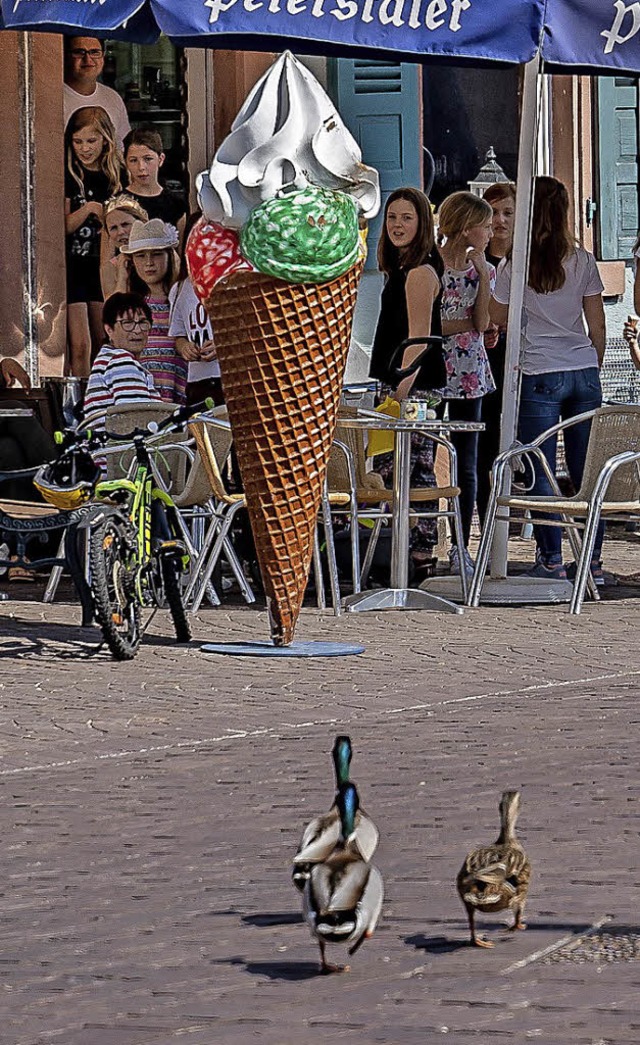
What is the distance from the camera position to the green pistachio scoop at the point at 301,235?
7.84 metres

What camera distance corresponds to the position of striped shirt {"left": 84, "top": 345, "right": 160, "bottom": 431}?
1121 cm

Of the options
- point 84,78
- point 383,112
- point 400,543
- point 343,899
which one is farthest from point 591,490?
point 343,899

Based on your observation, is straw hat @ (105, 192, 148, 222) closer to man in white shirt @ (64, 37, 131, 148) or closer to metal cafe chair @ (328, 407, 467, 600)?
man in white shirt @ (64, 37, 131, 148)

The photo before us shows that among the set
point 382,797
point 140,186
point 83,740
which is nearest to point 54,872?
point 382,797

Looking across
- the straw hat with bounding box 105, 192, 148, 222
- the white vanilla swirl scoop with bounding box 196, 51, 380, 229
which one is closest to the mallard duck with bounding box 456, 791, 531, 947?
the white vanilla swirl scoop with bounding box 196, 51, 380, 229

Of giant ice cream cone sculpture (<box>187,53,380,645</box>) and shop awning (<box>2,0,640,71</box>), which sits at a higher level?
shop awning (<box>2,0,640,71</box>)

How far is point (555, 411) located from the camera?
11.2 meters

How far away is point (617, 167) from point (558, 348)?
24.9 ft

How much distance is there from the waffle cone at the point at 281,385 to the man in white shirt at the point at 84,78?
6.91 m

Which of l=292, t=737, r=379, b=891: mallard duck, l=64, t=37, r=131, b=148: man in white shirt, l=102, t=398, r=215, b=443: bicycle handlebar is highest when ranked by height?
l=64, t=37, r=131, b=148: man in white shirt

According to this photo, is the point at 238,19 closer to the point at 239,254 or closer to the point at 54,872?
the point at 239,254

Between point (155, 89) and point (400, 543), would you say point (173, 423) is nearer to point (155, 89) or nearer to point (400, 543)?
point (400, 543)

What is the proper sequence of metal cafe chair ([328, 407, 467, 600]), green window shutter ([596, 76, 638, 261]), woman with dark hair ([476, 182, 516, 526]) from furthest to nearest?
green window shutter ([596, 76, 638, 261]) < woman with dark hair ([476, 182, 516, 526]) < metal cafe chair ([328, 407, 467, 600])

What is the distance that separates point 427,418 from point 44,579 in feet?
9.45
